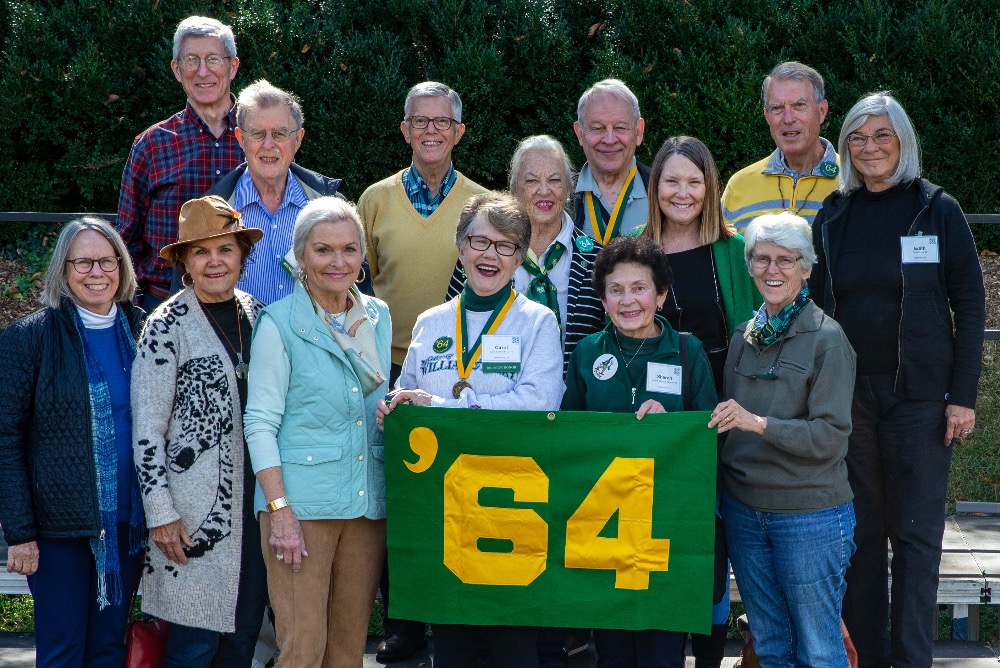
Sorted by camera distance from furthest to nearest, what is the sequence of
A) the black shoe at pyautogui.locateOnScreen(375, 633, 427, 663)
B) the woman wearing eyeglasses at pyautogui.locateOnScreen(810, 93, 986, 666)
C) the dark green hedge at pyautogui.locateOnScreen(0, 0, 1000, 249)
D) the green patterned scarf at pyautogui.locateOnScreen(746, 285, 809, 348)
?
the dark green hedge at pyautogui.locateOnScreen(0, 0, 1000, 249), the black shoe at pyautogui.locateOnScreen(375, 633, 427, 663), the woman wearing eyeglasses at pyautogui.locateOnScreen(810, 93, 986, 666), the green patterned scarf at pyautogui.locateOnScreen(746, 285, 809, 348)

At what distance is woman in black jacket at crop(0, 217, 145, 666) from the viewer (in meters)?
4.31

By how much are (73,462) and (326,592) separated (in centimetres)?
113

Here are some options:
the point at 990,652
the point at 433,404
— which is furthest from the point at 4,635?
the point at 990,652

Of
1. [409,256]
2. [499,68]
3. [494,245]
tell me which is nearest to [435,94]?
[409,256]

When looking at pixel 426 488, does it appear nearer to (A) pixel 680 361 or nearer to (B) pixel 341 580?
(B) pixel 341 580

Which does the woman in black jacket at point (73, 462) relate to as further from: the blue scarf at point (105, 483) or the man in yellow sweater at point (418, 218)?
the man in yellow sweater at point (418, 218)

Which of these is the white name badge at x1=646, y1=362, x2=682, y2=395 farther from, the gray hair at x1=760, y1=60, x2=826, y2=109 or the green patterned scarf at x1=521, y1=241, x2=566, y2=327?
the gray hair at x1=760, y1=60, x2=826, y2=109

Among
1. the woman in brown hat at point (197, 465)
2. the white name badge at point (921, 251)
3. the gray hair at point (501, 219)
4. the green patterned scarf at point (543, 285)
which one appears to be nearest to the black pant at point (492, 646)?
the woman in brown hat at point (197, 465)

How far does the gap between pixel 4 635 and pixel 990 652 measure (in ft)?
16.8

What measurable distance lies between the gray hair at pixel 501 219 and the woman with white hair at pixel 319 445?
45 centimetres

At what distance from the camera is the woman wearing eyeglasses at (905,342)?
4.83 metres

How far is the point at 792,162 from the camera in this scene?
5742 mm

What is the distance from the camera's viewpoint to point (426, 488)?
4.53 m

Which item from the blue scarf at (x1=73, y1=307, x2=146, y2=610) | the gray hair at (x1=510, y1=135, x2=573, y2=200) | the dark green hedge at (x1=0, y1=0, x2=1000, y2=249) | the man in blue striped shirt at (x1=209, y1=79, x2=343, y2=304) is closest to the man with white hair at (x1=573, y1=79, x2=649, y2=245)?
the gray hair at (x1=510, y1=135, x2=573, y2=200)
